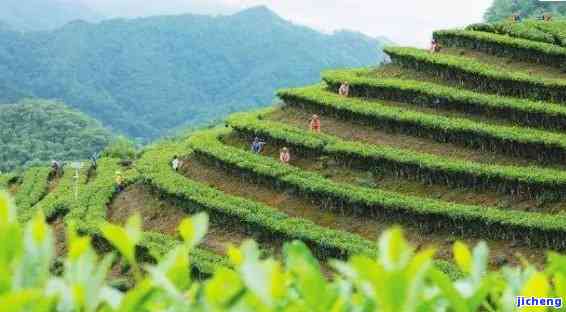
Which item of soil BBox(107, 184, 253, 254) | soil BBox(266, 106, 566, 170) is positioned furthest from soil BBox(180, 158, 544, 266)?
soil BBox(266, 106, 566, 170)

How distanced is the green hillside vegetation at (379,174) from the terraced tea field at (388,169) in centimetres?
4

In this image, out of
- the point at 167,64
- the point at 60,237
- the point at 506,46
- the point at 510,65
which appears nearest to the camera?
the point at 60,237

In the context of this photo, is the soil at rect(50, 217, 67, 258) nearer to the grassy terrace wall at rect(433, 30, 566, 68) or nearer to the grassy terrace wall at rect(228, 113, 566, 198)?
the grassy terrace wall at rect(228, 113, 566, 198)

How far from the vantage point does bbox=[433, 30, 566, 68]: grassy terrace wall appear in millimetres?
21672

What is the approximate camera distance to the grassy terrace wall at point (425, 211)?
15.1 metres

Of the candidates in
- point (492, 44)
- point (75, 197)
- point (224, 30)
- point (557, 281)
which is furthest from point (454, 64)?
point (224, 30)

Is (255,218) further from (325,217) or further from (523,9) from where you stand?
(523,9)

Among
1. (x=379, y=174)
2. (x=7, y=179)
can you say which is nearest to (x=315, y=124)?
(x=379, y=174)

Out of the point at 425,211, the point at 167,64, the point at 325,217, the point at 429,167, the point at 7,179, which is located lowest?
the point at 167,64

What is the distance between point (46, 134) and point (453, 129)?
157 ft

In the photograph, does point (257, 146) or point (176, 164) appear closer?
point (257, 146)

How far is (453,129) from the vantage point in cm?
1820

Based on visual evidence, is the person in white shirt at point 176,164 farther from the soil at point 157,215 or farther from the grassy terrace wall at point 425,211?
the grassy terrace wall at point 425,211

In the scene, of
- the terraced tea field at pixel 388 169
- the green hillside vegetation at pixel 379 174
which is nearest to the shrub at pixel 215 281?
the green hillside vegetation at pixel 379 174
